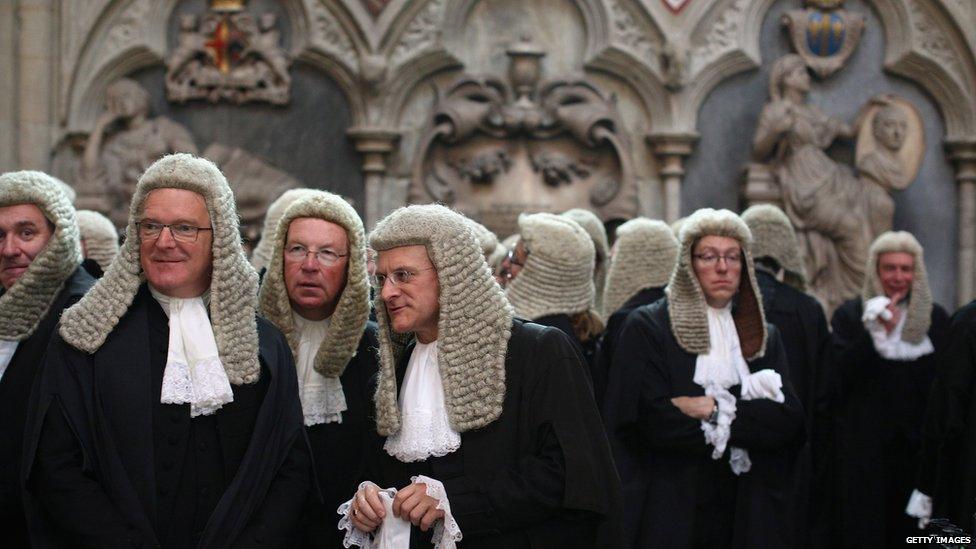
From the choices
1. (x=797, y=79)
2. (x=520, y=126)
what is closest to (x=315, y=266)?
(x=520, y=126)

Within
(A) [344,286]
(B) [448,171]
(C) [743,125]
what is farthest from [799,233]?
(A) [344,286]

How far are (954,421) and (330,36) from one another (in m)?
6.55

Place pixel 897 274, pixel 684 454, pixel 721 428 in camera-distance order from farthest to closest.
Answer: pixel 897 274, pixel 684 454, pixel 721 428

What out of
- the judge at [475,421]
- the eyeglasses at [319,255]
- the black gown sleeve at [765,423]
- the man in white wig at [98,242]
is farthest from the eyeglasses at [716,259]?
the man in white wig at [98,242]

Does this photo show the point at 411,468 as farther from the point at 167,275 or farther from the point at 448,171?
the point at 448,171

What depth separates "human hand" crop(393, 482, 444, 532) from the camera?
3287mm

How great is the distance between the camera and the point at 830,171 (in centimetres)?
1012

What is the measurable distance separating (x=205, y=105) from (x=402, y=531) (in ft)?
25.3

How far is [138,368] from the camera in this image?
3.36 metres

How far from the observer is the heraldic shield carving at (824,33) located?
10.4 m

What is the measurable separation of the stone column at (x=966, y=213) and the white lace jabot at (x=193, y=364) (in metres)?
8.21

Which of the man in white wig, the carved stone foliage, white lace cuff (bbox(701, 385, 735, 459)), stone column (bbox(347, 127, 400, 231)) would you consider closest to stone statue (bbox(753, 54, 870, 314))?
stone column (bbox(347, 127, 400, 231))

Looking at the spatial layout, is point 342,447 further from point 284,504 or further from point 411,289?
point 411,289

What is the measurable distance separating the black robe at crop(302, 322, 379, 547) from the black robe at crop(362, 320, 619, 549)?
41cm
